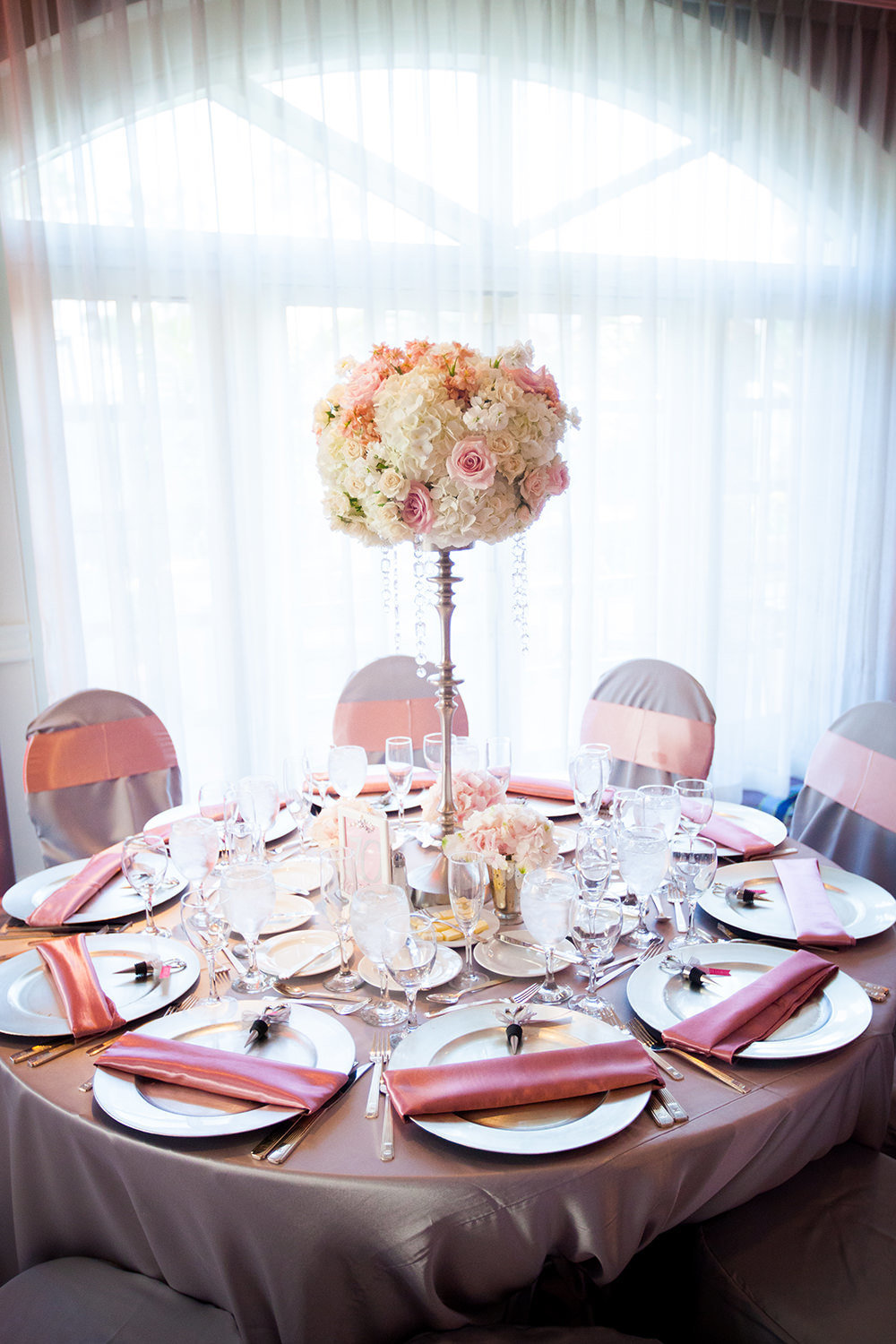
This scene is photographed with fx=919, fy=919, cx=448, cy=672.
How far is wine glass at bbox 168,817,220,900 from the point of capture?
5.09 feet

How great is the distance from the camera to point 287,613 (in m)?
3.63

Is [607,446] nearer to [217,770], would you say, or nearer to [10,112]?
[217,770]

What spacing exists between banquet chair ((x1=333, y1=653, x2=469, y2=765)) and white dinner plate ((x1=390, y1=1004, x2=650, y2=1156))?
1.44 metres

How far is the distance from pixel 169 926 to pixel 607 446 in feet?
9.58

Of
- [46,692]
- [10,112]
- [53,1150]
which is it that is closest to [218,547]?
[46,692]

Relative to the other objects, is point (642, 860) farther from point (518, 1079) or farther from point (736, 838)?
point (736, 838)

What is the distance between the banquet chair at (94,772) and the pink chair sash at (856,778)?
1738 millimetres

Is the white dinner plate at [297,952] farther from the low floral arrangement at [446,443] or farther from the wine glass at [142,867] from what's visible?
the low floral arrangement at [446,443]

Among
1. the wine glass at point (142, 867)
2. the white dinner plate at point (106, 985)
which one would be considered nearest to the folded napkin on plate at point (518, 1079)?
the white dinner plate at point (106, 985)

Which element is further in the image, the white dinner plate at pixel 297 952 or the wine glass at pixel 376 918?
the white dinner plate at pixel 297 952

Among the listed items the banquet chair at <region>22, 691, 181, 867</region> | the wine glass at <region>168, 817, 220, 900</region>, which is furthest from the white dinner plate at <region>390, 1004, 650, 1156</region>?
the banquet chair at <region>22, 691, 181, 867</region>

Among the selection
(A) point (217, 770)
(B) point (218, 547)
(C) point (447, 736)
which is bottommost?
(A) point (217, 770)

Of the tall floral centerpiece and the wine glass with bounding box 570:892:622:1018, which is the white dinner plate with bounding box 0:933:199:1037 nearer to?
the wine glass with bounding box 570:892:622:1018

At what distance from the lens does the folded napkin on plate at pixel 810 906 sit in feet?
5.13
